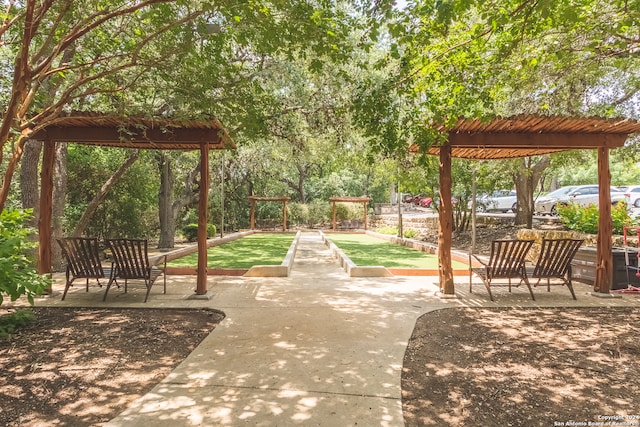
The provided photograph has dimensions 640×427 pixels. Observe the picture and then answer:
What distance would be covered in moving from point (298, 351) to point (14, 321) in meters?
3.52

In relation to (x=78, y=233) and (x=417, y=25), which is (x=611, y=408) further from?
(x=78, y=233)

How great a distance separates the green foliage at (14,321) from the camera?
4.34 metres

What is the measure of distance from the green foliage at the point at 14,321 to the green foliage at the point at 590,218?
1061cm

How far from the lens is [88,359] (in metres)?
3.65

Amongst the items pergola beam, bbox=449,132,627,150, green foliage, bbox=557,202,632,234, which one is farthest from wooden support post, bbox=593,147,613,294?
green foliage, bbox=557,202,632,234

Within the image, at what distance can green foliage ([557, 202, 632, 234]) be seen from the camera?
8.46 m

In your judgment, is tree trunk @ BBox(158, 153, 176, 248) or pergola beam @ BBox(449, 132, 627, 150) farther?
tree trunk @ BBox(158, 153, 176, 248)

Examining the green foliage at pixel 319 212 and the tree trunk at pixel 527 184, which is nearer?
the tree trunk at pixel 527 184

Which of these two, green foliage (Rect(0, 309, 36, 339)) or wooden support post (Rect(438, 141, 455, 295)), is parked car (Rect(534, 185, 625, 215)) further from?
green foliage (Rect(0, 309, 36, 339))

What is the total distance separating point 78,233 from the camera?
10.4 m

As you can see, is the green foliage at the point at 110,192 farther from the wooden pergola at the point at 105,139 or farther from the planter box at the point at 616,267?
the planter box at the point at 616,267

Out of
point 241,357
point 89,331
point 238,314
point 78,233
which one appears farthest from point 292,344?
point 78,233

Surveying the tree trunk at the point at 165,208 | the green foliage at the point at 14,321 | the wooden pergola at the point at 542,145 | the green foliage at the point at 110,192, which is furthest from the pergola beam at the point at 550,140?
the green foliage at the point at 110,192

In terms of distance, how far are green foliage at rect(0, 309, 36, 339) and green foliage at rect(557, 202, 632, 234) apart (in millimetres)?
10613
